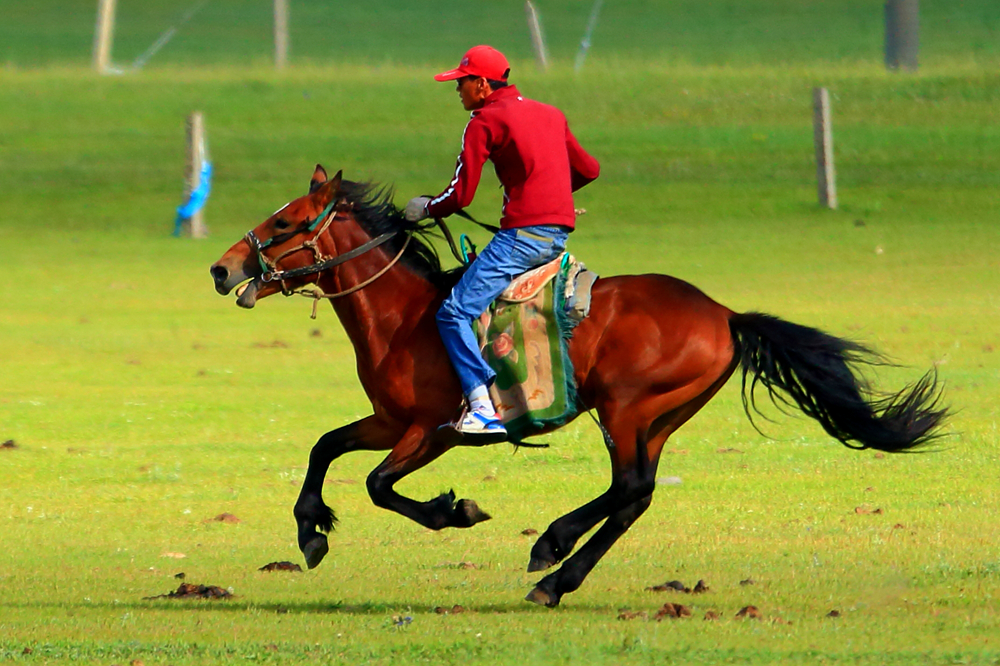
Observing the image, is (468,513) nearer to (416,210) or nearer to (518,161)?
(416,210)

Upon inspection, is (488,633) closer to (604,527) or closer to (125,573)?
(604,527)

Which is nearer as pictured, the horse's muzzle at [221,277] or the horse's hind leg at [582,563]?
the horse's hind leg at [582,563]

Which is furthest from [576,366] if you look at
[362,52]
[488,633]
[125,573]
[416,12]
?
[416,12]

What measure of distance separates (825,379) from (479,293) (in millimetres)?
1636

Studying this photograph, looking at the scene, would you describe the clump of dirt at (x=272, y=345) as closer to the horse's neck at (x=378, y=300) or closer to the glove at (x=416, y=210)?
the horse's neck at (x=378, y=300)

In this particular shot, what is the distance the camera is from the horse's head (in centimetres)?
809

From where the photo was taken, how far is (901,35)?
3325 centimetres

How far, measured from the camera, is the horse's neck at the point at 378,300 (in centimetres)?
803

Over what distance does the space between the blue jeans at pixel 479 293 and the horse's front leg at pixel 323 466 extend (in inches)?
21.2

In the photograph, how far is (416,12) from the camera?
167 feet

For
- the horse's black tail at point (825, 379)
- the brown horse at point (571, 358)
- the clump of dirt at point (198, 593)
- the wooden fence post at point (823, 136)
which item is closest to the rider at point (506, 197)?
the brown horse at point (571, 358)

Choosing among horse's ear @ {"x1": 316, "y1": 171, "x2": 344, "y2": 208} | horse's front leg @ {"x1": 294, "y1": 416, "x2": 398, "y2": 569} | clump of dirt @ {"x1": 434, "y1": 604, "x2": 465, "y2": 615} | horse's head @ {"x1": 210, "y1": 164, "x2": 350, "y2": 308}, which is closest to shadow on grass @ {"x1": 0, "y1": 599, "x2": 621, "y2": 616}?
clump of dirt @ {"x1": 434, "y1": 604, "x2": 465, "y2": 615}

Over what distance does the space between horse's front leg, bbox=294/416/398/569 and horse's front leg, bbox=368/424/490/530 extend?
244mm

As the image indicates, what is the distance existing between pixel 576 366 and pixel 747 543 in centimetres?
175
